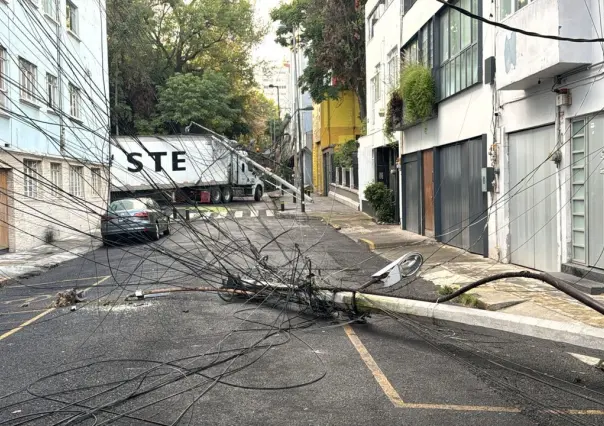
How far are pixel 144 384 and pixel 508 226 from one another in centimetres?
849

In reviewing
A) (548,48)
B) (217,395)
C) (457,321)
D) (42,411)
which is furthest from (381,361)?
(548,48)

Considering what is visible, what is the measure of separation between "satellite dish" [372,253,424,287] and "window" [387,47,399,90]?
494 inches

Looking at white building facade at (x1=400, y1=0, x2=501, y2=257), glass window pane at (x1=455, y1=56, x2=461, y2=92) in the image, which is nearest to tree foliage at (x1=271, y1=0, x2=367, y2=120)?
white building facade at (x1=400, y1=0, x2=501, y2=257)

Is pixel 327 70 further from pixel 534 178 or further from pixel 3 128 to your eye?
pixel 534 178

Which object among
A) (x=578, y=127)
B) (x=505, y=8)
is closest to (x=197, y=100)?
(x=505, y=8)

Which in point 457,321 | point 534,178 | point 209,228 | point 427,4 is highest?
point 427,4

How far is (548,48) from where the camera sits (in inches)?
342

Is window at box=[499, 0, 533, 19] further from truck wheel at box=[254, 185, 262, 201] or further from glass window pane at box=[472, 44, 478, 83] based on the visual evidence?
truck wheel at box=[254, 185, 262, 201]

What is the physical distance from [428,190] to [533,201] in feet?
21.1

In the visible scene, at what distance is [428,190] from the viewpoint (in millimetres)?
16844

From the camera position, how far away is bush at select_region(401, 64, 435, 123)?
15406mm

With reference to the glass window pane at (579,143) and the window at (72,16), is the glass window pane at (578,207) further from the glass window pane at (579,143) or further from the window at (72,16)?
the window at (72,16)

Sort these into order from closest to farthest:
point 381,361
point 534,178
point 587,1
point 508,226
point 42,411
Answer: point 42,411 → point 381,361 → point 587,1 → point 534,178 → point 508,226

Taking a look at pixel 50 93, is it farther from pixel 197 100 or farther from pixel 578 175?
pixel 197 100
